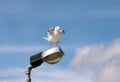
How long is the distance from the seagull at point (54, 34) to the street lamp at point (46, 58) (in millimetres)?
546

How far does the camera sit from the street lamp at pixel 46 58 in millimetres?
8664

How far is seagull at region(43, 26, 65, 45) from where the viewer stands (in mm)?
9289

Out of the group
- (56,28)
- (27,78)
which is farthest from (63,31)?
(27,78)

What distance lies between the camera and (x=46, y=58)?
29.2 feet

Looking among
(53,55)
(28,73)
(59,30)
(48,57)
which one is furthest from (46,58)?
(59,30)

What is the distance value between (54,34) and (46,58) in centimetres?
78

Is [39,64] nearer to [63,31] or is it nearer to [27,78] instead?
[27,78]

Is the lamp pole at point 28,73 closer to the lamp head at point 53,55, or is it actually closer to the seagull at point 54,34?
the lamp head at point 53,55

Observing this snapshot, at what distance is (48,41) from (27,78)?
1.32m

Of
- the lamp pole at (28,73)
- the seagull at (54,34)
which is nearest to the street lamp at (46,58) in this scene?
the lamp pole at (28,73)

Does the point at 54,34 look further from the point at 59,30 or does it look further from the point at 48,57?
the point at 48,57

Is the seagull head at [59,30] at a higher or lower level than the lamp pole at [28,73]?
higher

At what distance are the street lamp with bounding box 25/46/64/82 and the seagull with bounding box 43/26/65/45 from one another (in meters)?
0.55

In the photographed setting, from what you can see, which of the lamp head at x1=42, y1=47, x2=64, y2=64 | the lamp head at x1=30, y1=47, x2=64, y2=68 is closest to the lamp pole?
the lamp head at x1=30, y1=47, x2=64, y2=68
